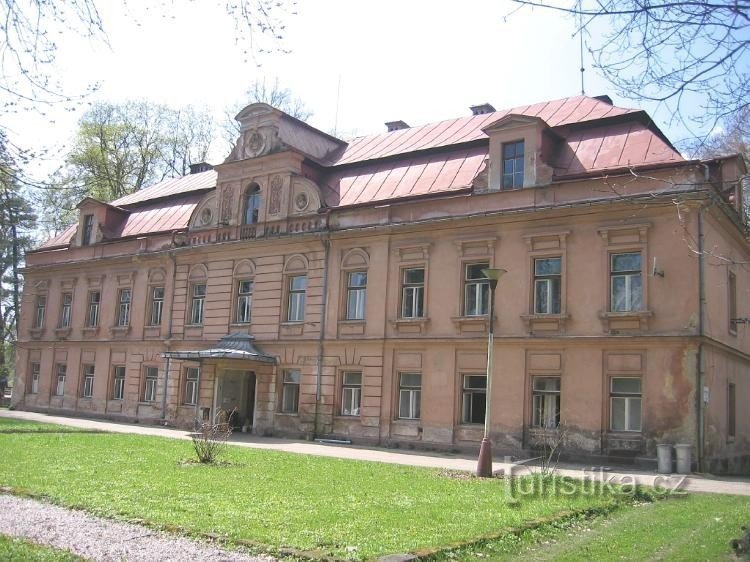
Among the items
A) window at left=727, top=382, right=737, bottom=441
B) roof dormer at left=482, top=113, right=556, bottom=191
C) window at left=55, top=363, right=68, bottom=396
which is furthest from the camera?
window at left=55, top=363, right=68, bottom=396

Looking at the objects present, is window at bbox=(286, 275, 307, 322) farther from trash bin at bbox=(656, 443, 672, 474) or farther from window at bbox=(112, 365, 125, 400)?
trash bin at bbox=(656, 443, 672, 474)

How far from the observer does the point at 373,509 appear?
10398 millimetres

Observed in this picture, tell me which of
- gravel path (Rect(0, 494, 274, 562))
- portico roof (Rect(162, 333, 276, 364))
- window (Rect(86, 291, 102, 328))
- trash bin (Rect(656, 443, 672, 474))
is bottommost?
gravel path (Rect(0, 494, 274, 562))

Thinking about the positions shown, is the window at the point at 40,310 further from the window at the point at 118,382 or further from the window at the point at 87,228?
the window at the point at 118,382

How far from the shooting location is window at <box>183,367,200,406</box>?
93.8ft

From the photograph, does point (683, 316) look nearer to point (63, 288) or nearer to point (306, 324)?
point (306, 324)

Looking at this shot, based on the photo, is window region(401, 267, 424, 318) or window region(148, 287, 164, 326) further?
window region(148, 287, 164, 326)

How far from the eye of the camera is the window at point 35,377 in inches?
1400

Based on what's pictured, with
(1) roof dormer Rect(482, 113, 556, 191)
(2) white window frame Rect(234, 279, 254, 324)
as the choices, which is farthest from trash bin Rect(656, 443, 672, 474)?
(2) white window frame Rect(234, 279, 254, 324)

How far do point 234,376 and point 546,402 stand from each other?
42.0 feet

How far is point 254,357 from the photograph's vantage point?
24.9 metres

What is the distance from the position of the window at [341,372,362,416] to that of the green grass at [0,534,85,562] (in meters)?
16.7

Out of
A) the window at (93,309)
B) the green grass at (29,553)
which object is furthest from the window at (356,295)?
the green grass at (29,553)

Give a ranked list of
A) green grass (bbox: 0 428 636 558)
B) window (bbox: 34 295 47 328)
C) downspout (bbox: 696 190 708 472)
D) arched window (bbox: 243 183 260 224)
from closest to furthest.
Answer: green grass (bbox: 0 428 636 558) < downspout (bbox: 696 190 708 472) < arched window (bbox: 243 183 260 224) < window (bbox: 34 295 47 328)
